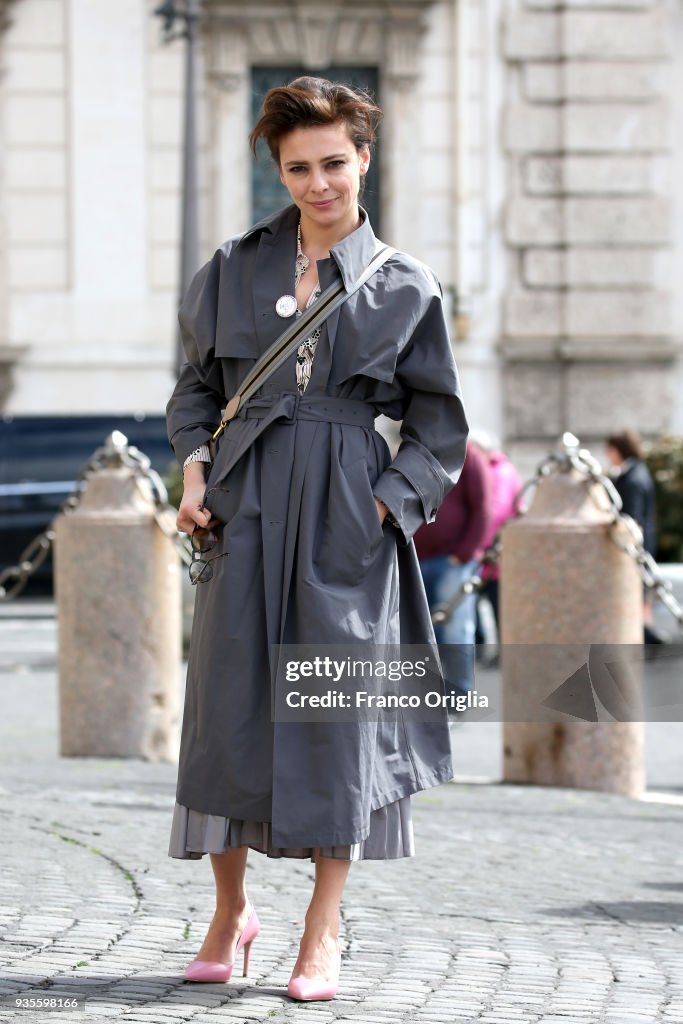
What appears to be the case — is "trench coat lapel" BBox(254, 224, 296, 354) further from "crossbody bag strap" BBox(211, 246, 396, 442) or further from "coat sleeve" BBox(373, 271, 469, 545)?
"coat sleeve" BBox(373, 271, 469, 545)

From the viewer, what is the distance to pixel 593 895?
5.09m

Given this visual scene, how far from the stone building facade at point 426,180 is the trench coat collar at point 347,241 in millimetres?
15779

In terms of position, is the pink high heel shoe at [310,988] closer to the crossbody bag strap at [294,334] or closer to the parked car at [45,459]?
the crossbody bag strap at [294,334]

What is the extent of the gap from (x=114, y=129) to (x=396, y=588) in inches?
655

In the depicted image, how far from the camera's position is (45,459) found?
17609 millimetres

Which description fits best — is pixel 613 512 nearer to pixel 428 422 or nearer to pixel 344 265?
pixel 428 422

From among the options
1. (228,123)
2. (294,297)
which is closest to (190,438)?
A: (294,297)

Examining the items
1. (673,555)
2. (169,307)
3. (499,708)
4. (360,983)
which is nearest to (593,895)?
(360,983)

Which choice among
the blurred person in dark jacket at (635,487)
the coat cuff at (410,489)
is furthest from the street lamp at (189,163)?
the coat cuff at (410,489)

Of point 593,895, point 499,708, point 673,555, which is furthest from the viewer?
point 673,555

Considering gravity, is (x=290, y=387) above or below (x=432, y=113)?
below

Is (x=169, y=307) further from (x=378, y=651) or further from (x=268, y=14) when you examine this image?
(x=378, y=651)

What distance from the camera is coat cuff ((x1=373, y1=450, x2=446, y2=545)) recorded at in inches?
154

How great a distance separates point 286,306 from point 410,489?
1.54ft
